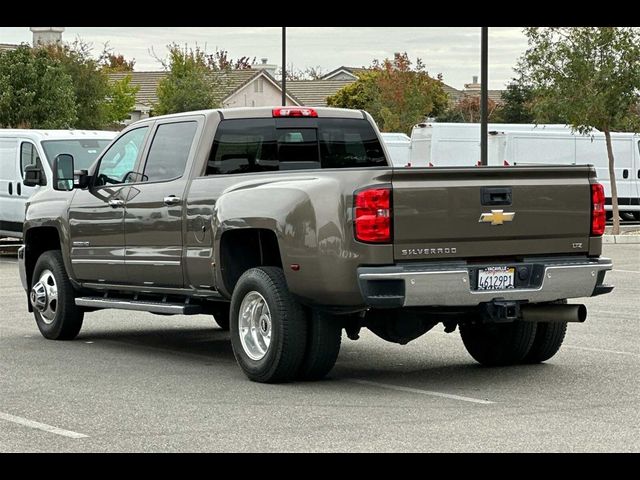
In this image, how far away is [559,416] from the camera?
8961 mm

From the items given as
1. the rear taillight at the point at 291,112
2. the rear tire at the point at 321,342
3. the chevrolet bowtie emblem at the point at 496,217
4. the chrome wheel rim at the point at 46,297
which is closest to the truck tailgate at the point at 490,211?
the chevrolet bowtie emblem at the point at 496,217

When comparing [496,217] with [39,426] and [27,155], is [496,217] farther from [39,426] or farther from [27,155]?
[27,155]

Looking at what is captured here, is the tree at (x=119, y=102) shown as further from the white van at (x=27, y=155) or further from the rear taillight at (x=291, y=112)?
the rear taillight at (x=291, y=112)

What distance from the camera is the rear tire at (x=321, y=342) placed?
10312mm

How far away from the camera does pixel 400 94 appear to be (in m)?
67.9

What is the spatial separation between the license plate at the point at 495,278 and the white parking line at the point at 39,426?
3.10 m

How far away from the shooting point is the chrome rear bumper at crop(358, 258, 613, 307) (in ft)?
31.8

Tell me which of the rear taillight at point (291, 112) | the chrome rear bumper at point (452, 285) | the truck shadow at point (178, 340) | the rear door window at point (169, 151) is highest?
the rear taillight at point (291, 112)

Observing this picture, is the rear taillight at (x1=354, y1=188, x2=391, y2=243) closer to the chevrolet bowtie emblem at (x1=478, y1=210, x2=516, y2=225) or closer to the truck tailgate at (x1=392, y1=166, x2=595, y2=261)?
the truck tailgate at (x1=392, y1=166, x2=595, y2=261)

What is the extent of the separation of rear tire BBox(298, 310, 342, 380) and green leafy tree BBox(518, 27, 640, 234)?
21697mm

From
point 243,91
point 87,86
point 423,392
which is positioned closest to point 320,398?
point 423,392

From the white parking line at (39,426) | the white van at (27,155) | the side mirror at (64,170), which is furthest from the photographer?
the white van at (27,155)
